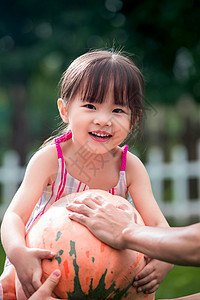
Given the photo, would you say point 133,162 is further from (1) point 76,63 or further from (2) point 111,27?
(2) point 111,27

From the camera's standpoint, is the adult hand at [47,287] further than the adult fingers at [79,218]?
No

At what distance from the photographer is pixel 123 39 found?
31.0 feet

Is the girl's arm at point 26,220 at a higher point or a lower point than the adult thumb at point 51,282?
higher

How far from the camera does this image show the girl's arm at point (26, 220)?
9.06ft

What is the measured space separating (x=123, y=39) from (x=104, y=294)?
24.4ft

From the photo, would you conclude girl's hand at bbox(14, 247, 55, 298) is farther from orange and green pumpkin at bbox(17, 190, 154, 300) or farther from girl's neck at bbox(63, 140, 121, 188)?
girl's neck at bbox(63, 140, 121, 188)

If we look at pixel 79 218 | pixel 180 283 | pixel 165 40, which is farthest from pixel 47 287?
pixel 165 40

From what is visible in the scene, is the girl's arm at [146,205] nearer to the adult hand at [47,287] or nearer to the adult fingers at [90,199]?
the adult fingers at [90,199]

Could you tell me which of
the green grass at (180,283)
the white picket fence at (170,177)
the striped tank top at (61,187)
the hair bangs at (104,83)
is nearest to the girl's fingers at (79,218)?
the striped tank top at (61,187)

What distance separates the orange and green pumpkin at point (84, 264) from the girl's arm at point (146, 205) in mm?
153

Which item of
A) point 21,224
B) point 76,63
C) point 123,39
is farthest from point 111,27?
point 21,224

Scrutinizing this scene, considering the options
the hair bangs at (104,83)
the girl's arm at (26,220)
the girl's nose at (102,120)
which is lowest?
the girl's arm at (26,220)

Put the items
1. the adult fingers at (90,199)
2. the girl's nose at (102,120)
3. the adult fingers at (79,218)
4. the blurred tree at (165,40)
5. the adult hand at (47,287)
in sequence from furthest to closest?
the blurred tree at (165,40)
the girl's nose at (102,120)
the adult fingers at (90,199)
the adult fingers at (79,218)
the adult hand at (47,287)

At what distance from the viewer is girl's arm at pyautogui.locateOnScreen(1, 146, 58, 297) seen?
9.06 ft
